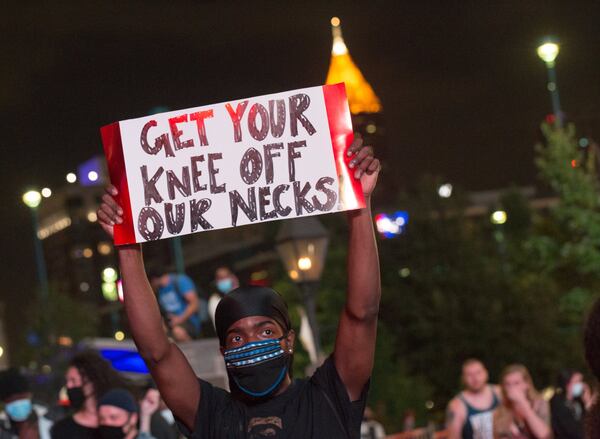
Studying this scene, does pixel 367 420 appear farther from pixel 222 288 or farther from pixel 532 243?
pixel 532 243

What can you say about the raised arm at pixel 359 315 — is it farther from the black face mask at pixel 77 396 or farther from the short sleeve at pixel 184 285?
the short sleeve at pixel 184 285

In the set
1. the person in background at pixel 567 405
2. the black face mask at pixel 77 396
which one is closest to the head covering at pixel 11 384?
the black face mask at pixel 77 396

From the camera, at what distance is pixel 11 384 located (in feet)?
27.0

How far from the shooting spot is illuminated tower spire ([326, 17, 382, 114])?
320 feet

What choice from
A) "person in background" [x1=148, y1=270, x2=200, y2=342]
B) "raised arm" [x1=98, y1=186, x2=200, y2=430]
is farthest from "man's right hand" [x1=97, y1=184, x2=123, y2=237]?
"person in background" [x1=148, y1=270, x2=200, y2=342]

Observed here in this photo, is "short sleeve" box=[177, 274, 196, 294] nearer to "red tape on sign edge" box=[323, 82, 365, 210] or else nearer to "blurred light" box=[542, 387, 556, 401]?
"blurred light" box=[542, 387, 556, 401]

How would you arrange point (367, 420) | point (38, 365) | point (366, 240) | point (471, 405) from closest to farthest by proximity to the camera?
point (366, 240), point (471, 405), point (367, 420), point (38, 365)

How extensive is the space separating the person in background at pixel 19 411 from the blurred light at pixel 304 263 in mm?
5764

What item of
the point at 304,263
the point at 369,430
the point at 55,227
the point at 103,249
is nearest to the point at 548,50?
the point at 369,430

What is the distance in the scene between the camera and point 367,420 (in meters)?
19.7

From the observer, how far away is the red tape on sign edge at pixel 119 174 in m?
4.84

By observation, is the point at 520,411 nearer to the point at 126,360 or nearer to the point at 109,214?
the point at 109,214

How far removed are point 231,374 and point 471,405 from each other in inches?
216

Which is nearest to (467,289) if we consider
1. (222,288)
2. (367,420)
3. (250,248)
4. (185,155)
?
(367,420)
